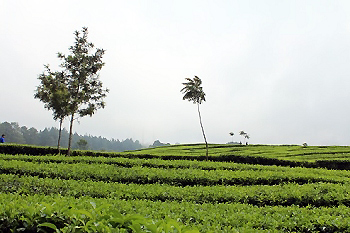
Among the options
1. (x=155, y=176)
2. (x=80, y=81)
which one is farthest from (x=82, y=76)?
(x=155, y=176)

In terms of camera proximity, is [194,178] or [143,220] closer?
[143,220]

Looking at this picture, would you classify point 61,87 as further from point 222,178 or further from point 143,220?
point 143,220

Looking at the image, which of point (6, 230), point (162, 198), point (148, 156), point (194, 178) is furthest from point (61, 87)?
point (6, 230)

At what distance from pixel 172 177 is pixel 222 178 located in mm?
2220

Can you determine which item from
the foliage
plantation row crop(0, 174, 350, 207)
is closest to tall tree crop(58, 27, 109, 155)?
the foliage

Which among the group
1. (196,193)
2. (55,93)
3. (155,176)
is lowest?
(196,193)

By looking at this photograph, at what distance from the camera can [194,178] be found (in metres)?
12.6

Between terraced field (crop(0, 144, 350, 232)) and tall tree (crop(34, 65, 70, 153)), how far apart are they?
1107cm

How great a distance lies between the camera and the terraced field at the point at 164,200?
4.03m

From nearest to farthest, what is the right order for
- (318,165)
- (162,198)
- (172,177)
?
(162,198) < (172,177) < (318,165)

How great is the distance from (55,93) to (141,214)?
25.7m

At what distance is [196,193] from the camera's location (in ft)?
32.0

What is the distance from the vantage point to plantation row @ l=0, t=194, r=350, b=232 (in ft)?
12.4

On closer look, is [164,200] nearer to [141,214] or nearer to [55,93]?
[141,214]
